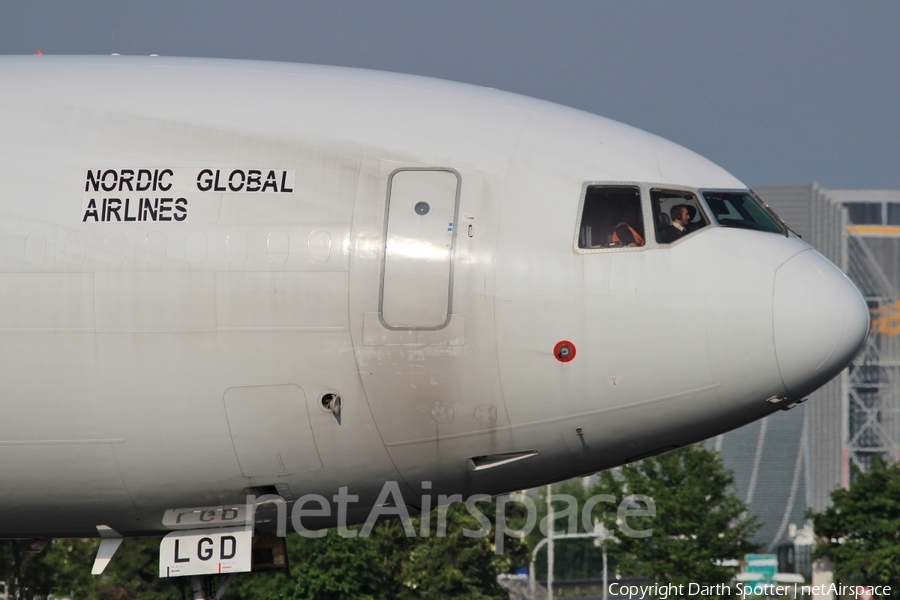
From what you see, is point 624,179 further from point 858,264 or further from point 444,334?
point 858,264

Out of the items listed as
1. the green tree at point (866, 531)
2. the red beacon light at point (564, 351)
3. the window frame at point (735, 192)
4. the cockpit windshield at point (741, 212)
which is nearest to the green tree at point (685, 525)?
the green tree at point (866, 531)

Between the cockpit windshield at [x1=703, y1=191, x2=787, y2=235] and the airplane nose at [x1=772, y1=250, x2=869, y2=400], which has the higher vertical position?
the cockpit windshield at [x1=703, y1=191, x2=787, y2=235]

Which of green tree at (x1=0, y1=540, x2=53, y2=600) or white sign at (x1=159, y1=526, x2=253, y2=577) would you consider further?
green tree at (x1=0, y1=540, x2=53, y2=600)

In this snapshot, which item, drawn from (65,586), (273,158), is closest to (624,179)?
(273,158)

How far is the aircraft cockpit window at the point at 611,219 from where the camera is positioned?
11.1 m

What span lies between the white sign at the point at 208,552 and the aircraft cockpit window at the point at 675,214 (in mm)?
5491

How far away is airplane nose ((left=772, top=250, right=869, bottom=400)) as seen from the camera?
1080 centimetres

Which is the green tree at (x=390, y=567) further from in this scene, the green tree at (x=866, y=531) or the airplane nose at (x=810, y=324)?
the airplane nose at (x=810, y=324)

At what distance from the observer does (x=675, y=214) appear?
444 inches


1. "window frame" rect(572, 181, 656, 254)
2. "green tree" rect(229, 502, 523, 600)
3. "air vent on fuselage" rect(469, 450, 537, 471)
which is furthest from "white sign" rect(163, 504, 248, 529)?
"green tree" rect(229, 502, 523, 600)

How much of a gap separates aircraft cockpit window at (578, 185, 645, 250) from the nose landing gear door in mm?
1357

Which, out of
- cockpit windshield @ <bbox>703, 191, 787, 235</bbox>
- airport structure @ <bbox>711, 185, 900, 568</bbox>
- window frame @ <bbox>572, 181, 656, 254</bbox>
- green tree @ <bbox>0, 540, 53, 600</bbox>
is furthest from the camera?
airport structure @ <bbox>711, 185, 900, 568</bbox>

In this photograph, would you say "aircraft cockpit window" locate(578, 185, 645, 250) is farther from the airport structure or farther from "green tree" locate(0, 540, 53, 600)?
the airport structure

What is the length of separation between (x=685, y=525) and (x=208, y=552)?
3768cm
